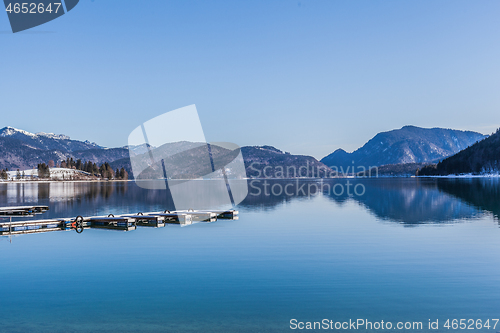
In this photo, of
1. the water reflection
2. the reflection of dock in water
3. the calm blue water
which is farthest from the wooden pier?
the calm blue water

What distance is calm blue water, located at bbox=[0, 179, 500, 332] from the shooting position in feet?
50.2

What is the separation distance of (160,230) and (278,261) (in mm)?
18692

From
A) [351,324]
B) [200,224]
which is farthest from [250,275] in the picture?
[200,224]

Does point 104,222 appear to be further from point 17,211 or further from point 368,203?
point 368,203

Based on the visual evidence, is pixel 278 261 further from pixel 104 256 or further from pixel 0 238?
pixel 0 238

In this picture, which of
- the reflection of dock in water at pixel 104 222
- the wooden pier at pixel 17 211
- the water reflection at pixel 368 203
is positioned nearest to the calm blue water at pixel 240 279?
the reflection of dock in water at pixel 104 222

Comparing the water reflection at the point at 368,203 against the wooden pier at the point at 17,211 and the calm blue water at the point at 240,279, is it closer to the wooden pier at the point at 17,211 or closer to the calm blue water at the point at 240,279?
the wooden pier at the point at 17,211

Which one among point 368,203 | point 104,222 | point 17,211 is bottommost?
point 368,203

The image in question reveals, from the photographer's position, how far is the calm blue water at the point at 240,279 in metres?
15.3

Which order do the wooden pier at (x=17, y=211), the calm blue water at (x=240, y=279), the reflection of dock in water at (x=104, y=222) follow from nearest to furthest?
the calm blue water at (x=240, y=279)
the reflection of dock in water at (x=104, y=222)
the wooden pier at (x=17, y=211)

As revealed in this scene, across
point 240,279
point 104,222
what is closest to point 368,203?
point 104,222

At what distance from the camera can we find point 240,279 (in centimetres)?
2072

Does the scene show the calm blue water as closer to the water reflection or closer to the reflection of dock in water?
the reflection of dock in water

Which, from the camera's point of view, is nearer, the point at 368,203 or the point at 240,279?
the point at 240,279
